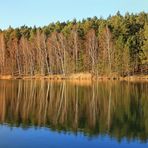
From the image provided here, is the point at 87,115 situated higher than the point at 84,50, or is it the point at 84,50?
the point at 84,50

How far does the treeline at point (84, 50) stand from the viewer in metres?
92.2

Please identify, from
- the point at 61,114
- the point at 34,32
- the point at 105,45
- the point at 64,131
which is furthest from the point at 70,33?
the point at 64,131

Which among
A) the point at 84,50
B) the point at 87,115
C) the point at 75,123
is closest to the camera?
the point at 75,123

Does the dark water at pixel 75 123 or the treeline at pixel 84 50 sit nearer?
the dark water at pixel 75 123

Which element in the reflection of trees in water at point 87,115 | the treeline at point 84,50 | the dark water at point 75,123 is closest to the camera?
the dark water at point 75,123

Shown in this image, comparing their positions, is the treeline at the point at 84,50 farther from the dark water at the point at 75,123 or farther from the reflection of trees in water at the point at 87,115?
the dark water at the point at 75,123

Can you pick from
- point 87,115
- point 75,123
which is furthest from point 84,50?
point 75,123

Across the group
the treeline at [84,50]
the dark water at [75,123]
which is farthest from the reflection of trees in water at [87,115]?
the treeline at [84,50]

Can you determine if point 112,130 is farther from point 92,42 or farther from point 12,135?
point 92,42

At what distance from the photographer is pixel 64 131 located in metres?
25.9

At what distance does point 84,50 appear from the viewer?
338 feet

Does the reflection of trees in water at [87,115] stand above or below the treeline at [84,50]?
below

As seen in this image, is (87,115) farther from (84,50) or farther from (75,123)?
(84,50)

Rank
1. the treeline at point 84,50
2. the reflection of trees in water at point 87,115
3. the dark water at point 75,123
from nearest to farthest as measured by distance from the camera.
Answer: the dark water at point 75,123, the reflection of trees in water at point 87,115, the treeline at point 84,50
